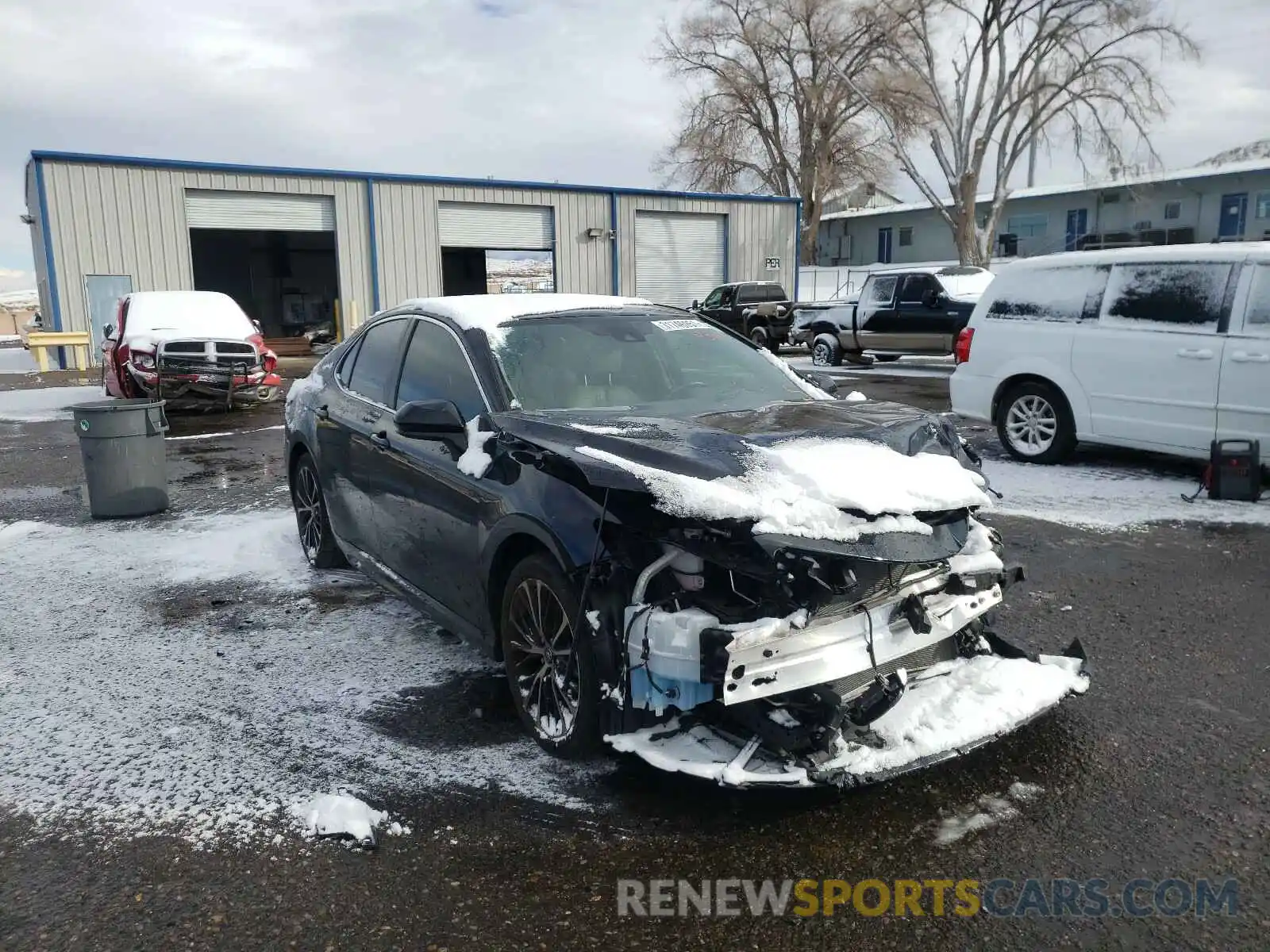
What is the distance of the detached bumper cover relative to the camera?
9.57 feet

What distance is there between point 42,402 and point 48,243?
8607mm

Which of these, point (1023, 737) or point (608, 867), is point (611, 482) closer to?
point (608, 867)

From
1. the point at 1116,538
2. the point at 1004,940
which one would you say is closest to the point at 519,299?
the point at 1004,940

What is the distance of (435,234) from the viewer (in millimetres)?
27688

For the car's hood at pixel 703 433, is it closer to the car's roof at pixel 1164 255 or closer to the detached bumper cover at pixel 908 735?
the detached bumper cover at pixel 908 735

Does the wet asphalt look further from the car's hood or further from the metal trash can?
the metal trash can

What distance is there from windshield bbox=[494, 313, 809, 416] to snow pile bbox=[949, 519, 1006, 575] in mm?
1127

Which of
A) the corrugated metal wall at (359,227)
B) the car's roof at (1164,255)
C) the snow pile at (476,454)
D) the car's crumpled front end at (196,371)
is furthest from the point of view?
the corrugated metal wall at (359,227)

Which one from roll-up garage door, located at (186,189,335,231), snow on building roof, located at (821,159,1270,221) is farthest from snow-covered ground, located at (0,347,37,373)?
snow on building roof, located at (821,159,1270,221)

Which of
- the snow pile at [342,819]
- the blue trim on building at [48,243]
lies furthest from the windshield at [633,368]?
the blue trim on building at [48,243]

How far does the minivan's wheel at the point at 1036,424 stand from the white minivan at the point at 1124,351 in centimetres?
1

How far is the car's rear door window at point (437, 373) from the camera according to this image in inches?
163

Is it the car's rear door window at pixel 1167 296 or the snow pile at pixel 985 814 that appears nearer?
the snow pile at pixel 985 814

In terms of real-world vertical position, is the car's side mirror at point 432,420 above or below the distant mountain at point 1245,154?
below
